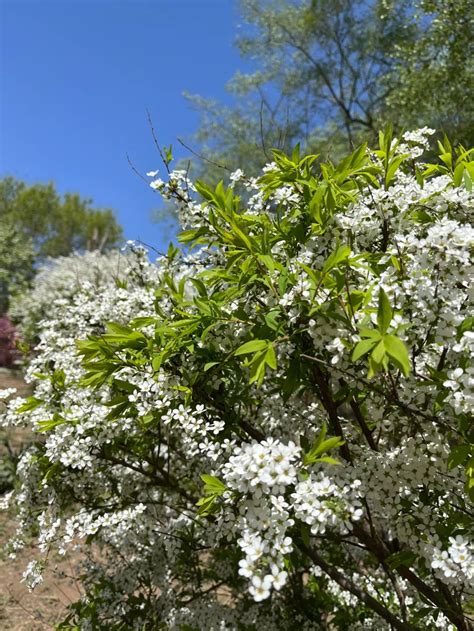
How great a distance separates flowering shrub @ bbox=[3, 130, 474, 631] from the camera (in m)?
1.70

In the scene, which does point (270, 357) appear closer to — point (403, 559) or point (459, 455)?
point (459, 455)

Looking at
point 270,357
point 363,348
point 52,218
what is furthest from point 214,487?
point 52,218

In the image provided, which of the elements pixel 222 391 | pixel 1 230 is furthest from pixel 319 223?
pixel 1 230

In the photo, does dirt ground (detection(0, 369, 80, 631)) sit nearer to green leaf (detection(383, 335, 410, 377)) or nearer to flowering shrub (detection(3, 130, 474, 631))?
flowering shrub (detection(3, 130, 474, 631))

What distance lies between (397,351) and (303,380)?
941 mm

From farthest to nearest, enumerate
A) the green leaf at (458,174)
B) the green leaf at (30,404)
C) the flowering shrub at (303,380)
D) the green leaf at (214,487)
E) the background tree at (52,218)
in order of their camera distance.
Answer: the background tree at (52,218)
the green leaf at (30,404)
the green leaf at (458,174)
the green leaf at (214,487)
the flowering shrub at (303,380)

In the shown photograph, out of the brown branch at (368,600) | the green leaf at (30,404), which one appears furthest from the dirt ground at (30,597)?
the brown branch at (368,600)

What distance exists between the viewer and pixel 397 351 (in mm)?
1419

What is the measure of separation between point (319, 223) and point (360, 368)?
0.58 meters

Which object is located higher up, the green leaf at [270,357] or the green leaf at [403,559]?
the green leaf at [270,357]

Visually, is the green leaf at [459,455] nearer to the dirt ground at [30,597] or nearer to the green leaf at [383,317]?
the green leaf at [383,317]

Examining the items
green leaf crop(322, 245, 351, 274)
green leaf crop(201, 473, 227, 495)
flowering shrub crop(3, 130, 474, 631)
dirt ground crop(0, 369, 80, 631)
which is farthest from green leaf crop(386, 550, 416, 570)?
dirt ground crop(0, 369, 80, 631)

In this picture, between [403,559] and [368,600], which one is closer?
[403,559]

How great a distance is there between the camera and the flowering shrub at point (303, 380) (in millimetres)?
1703
